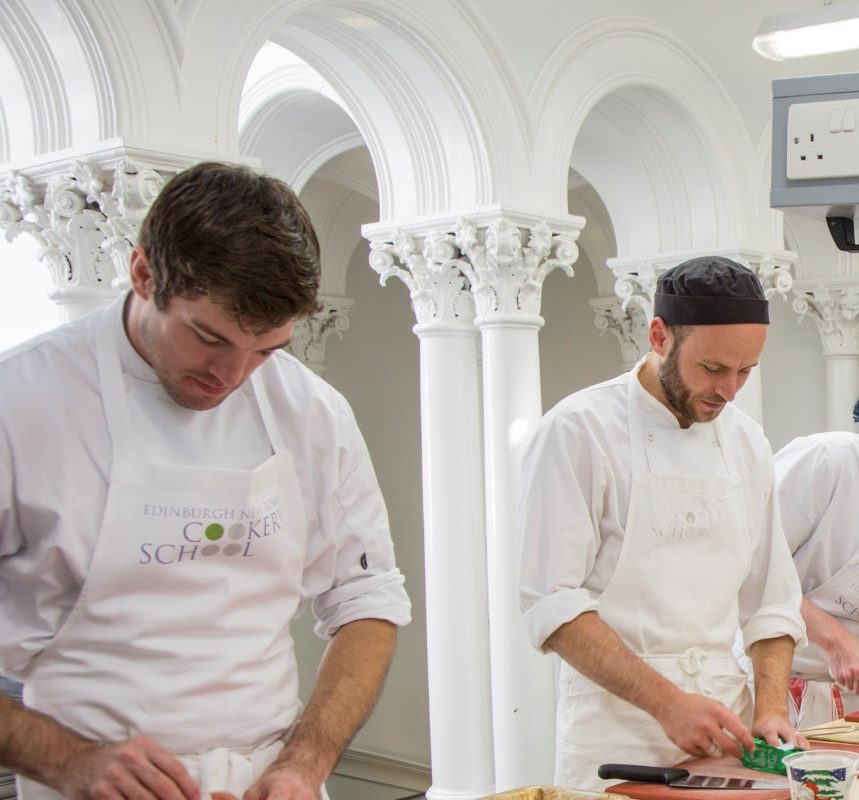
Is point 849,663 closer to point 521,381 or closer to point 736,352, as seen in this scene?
point 736,352

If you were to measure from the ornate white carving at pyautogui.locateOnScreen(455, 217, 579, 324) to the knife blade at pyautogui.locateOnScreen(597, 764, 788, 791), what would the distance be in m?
4.15

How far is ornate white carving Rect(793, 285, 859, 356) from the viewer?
35.2 ft

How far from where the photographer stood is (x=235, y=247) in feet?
5.62

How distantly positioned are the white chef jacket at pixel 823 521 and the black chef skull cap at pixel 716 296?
2.45 feet

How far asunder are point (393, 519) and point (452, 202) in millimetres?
5909

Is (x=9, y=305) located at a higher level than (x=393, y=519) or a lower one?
higher

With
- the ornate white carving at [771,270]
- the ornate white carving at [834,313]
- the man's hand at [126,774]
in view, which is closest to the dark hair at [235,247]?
the man's hand at [126,774]

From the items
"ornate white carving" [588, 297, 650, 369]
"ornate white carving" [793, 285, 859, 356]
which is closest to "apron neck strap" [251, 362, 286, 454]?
"ornate white carving" [588, 297, 650, 369]

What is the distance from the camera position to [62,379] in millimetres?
1902

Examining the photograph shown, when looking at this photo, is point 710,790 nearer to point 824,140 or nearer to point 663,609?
point 663,609

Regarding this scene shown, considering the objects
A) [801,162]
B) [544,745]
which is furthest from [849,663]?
[544,745]

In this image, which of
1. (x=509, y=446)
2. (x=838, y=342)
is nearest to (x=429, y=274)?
(x=509, y=446)

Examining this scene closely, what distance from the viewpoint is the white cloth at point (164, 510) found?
6.07 ft

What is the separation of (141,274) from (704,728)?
1.46 m
